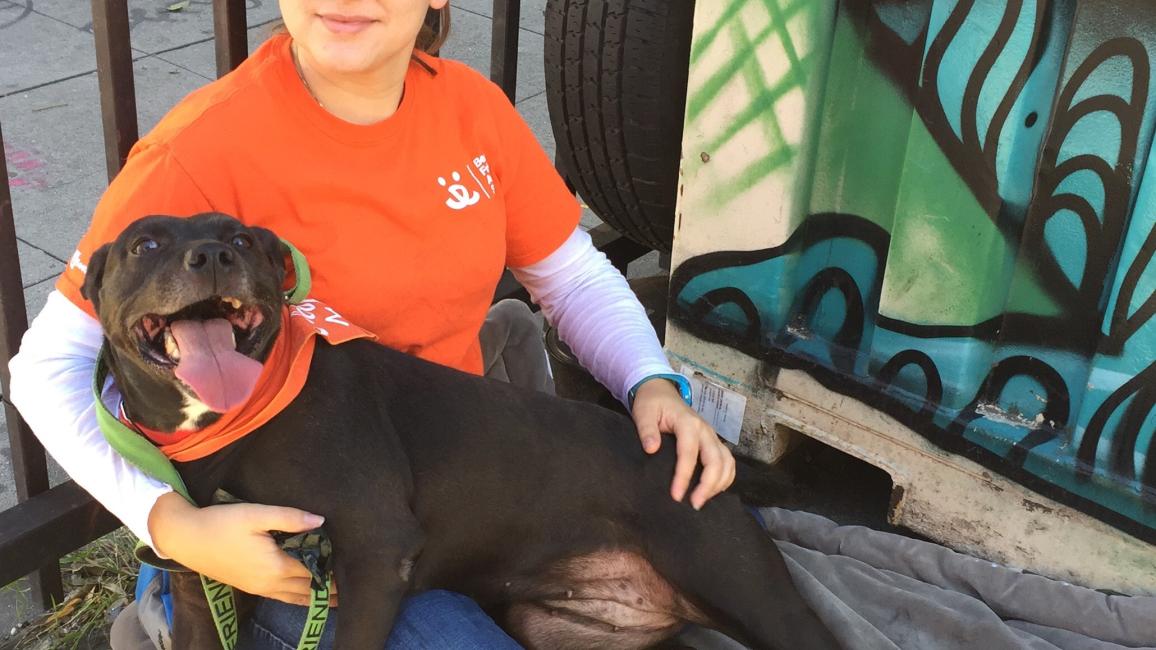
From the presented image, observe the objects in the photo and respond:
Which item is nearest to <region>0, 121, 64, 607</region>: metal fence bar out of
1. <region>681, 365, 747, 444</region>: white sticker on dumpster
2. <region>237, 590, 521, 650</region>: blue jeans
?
<region>237, 590, 521, 650</region>: blue jeans

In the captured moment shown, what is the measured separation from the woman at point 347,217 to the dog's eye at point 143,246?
7.7 inches

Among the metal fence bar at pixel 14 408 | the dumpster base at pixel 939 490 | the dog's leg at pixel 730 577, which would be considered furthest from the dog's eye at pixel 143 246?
the dumpster base at pixel 939 490

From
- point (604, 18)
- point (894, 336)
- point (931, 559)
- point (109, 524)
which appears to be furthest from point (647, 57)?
point (109, 524)

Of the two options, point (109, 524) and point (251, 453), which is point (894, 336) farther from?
point (109, 524)

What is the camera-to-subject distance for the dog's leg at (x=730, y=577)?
2354 mm

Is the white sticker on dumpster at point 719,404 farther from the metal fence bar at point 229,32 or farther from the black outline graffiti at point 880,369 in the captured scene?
the metal fence bar at point 229,32

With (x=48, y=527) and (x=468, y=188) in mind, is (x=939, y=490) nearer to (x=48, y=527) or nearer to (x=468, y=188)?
(x=468, y=188)

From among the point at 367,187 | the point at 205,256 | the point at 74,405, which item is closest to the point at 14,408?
the point at 74,405

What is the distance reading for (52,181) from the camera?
4633 mm

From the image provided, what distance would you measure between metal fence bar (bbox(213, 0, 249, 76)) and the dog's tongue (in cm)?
113

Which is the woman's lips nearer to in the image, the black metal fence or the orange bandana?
the orange bandana

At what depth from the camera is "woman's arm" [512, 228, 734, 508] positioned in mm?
2521

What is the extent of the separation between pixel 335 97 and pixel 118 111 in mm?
696

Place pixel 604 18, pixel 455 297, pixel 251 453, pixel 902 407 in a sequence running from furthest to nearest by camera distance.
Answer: pixel 604 18 → pixel 902 407 → pixel 455 297 → pixel 251 453
